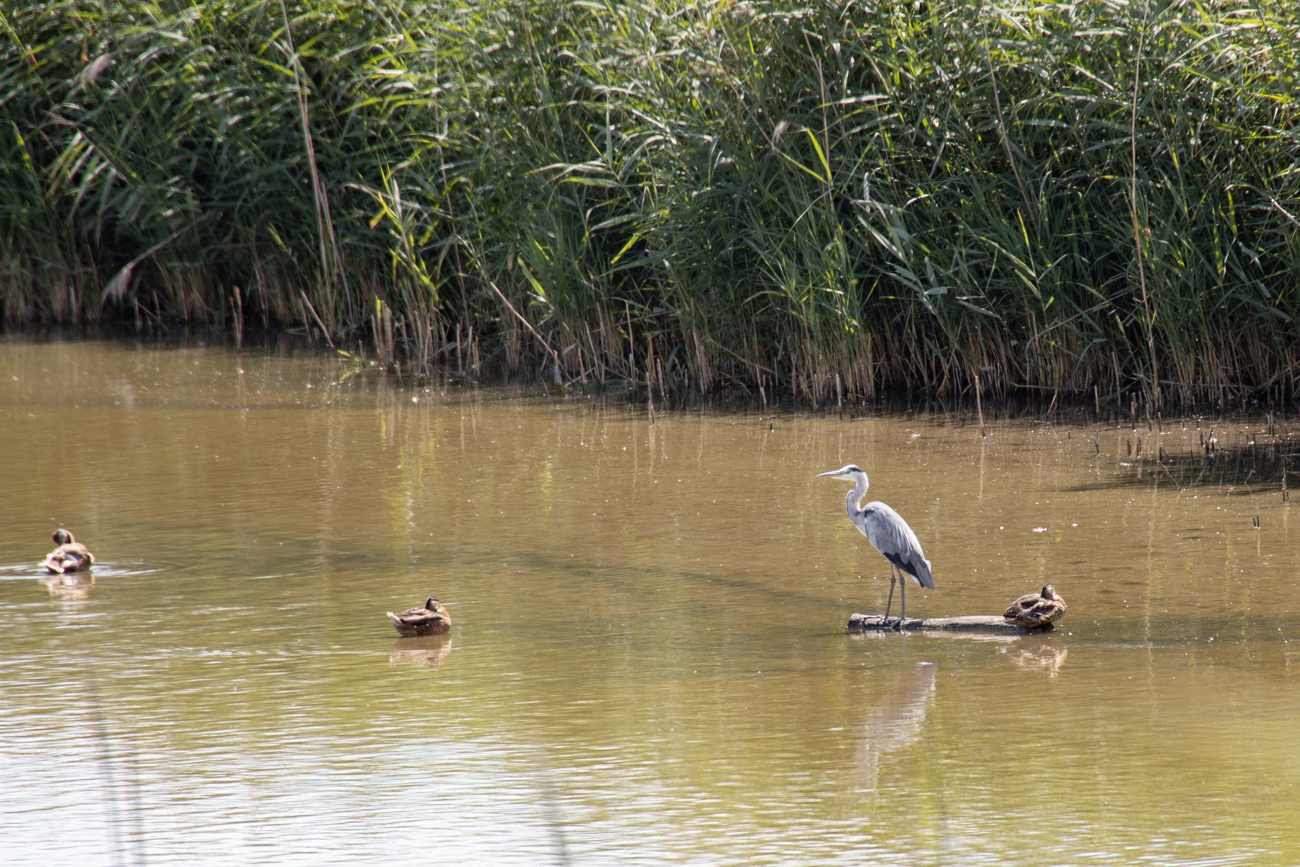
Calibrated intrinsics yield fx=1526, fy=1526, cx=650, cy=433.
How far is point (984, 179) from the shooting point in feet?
27.1

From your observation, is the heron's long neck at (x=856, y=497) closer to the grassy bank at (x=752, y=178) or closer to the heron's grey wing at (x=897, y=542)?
the heron's grey wing at (x=897, y=542)

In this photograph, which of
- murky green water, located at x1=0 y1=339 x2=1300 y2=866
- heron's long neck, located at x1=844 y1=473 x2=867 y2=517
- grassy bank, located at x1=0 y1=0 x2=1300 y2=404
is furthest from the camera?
grassy bank, located at x1=0 y1=0 x2=1300 y2=404

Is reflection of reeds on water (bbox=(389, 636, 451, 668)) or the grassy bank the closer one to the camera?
reflection of reeds on water (bbox=(389, 636, 451, 668))

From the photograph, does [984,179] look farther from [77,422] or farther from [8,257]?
[8,257]

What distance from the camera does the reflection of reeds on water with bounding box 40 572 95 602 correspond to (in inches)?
204

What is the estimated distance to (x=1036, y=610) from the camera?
15.0 feet

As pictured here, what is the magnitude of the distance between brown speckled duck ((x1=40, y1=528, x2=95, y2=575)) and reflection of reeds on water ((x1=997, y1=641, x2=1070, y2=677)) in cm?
320

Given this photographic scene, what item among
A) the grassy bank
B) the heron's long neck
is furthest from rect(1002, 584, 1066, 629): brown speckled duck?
the grassy bank

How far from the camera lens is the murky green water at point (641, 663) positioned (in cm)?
326

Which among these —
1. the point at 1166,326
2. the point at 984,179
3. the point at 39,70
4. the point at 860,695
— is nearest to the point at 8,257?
the point at 39,70

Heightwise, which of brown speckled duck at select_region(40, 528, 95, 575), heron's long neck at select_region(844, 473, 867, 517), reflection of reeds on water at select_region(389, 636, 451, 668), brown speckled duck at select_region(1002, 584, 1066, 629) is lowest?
reflection of reeds on water at select_region(389, 636, 451, 668)

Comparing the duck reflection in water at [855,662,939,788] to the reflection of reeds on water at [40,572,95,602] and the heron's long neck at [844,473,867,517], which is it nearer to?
the heron's long neck at [844,473,867,517]

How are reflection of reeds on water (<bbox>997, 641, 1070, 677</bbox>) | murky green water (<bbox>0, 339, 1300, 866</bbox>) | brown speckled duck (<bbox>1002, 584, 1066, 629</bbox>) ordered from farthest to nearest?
1. brown speckled duck (<bbox>1002, 584, 1066, 629</bbox>)
2. reflection of reeds on water (<bbox>997, 641, 1070, 677</bbox>)
3. murky green water (<bbox>0, 339, 1300, 866</bbox>)

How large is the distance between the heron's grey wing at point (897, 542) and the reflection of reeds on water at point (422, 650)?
1.43m
